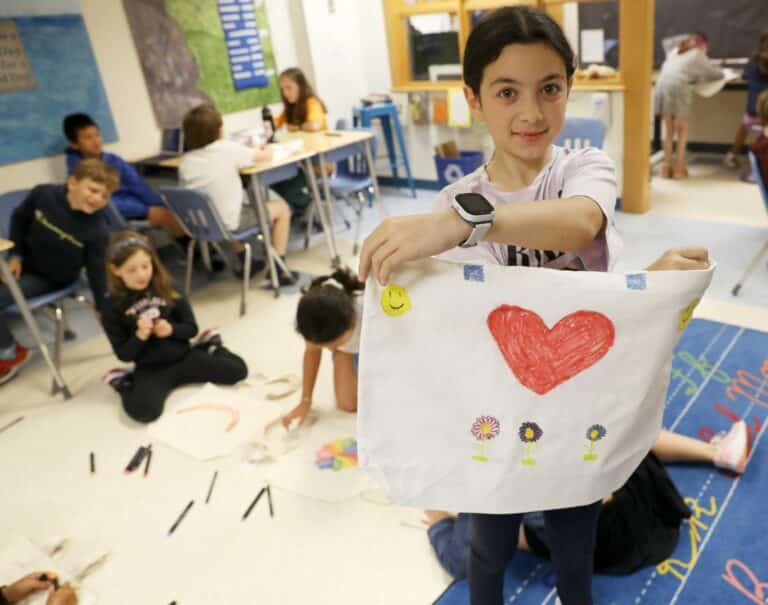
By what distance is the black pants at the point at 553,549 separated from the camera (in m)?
1.13

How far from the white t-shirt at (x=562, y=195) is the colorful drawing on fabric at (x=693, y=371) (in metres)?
1.60

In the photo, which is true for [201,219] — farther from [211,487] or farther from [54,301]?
[211,487]

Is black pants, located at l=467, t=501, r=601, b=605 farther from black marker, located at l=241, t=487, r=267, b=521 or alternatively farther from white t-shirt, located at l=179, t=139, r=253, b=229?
white t-shirt, located at l=179, t=139, r=253, b=229

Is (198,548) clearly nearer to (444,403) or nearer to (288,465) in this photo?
(288,465)

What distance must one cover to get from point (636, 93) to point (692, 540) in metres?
3.07

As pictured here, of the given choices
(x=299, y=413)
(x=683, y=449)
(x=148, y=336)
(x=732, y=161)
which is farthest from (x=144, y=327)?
(x=732, y=161)

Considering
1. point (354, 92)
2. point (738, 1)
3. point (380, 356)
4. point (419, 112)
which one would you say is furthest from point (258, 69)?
point (380, 356)

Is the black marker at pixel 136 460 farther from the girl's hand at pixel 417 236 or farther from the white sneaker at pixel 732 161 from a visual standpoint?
the white sneaker at pixel 732 161

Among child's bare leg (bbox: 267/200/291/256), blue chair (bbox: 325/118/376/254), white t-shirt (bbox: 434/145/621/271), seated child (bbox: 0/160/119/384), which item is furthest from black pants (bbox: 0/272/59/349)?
white t-shirt (bbox: 434/145/621/271)

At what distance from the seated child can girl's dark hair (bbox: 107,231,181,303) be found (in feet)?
0.97

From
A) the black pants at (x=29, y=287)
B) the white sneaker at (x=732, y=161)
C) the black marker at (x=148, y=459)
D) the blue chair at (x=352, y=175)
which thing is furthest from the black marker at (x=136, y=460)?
the white sneaker at (x=732, y=161)

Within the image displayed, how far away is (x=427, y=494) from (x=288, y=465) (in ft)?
4.18

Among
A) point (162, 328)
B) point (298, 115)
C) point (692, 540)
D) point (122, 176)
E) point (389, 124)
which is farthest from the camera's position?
point (389, 124)

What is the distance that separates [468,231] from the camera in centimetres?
76
